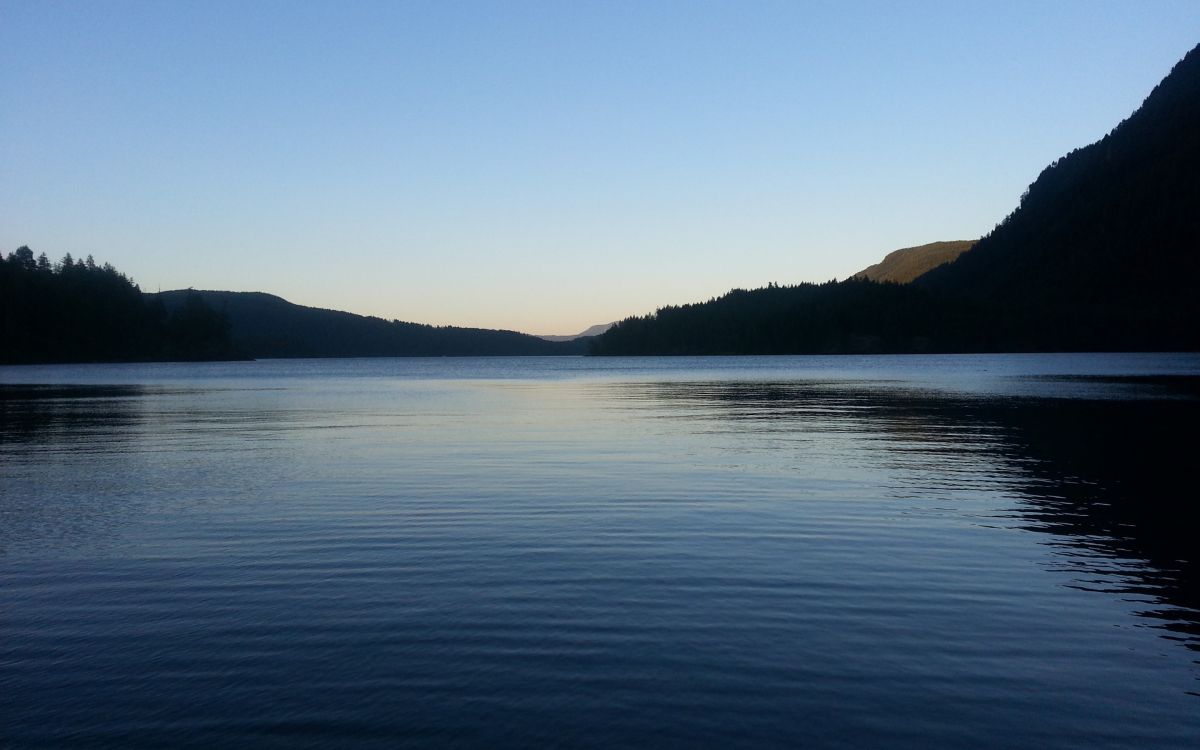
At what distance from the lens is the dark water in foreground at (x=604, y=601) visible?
377 inches

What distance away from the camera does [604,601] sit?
14.0 metres

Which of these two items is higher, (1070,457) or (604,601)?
(604,601)

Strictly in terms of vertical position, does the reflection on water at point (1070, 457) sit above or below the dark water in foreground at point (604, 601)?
below

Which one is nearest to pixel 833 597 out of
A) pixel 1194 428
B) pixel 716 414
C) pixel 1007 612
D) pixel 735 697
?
pixel 1007 612

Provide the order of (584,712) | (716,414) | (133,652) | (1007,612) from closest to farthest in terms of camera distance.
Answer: (584,712) < (133,652) < (1007,612) < (716,414)

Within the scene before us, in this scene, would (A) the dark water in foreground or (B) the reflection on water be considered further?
(B) the reflection on water

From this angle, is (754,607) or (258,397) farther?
(258,397)

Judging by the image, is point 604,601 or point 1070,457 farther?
point 1070,457

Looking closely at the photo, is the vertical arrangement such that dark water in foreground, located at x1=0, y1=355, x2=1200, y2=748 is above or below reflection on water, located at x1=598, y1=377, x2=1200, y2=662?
above

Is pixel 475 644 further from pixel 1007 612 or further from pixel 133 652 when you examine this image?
pixel 1007 612

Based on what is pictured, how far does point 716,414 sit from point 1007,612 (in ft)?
142

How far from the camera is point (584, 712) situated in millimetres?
9633

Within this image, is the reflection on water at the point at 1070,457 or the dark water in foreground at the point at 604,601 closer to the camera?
the dark water in foreground at the point at 604,601

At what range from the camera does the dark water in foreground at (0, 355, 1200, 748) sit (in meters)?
9.58
